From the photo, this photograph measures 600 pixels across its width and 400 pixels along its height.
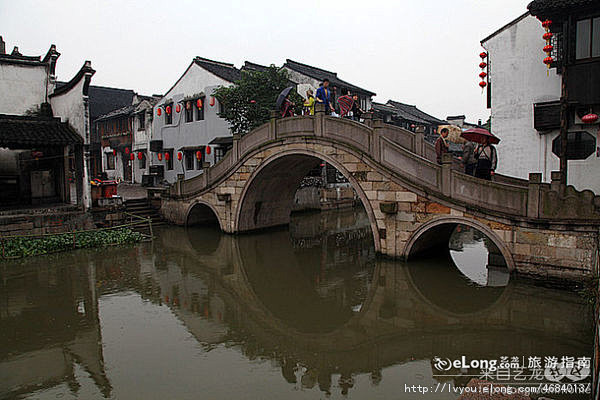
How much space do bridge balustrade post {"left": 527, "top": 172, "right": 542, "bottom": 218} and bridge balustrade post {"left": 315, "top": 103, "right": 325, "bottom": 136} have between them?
588 cm

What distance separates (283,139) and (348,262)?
168 inches

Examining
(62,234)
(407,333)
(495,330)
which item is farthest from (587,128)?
(62,234)

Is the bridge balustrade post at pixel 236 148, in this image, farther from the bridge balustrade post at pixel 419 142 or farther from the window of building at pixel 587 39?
the window of building at pixel 587 39

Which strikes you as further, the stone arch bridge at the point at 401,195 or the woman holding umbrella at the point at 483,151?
the woman holding umbrella at the point at 483,151

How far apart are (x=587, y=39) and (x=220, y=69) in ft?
60.7

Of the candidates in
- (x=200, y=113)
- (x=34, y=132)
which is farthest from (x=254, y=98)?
(x=34, y=132)

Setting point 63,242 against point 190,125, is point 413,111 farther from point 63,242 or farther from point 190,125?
point 63,242

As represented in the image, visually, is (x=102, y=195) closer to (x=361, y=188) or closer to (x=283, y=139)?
(x=283, y=139)

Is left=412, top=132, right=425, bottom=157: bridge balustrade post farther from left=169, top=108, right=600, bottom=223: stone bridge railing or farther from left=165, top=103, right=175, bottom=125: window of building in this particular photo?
left=165, top=103, right=175, bottom=125: window of building

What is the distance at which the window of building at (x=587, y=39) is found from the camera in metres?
13.0

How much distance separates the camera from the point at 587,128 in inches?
560

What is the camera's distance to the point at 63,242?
45.7ft

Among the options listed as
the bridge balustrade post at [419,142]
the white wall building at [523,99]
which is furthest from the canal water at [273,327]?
the white wall building at [523,99]

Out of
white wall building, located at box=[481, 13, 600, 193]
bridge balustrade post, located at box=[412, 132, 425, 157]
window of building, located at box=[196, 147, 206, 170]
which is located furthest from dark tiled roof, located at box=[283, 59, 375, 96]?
bridge balustrade post, located at box=[412, 132, 425, 157]
